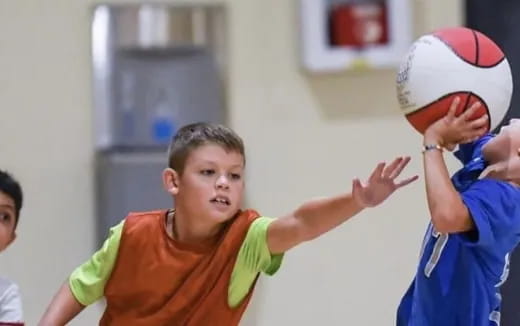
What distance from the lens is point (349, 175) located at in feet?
8.86

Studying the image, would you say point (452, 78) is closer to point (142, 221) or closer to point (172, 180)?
point (172, 180)

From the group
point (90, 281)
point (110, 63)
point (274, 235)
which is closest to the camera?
point (274, 235)

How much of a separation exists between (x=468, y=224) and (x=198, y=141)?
54cm

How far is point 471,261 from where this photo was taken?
1.70 meters

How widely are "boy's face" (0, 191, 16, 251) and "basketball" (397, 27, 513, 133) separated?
2.77 ft

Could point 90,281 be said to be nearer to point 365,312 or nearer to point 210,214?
point 210,214

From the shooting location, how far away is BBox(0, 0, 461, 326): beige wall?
263 cm

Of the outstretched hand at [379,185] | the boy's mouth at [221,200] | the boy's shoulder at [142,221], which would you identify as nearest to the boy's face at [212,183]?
the boy's mouth at [221,200]

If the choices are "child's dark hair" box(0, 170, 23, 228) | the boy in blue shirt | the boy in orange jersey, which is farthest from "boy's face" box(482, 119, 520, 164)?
"child's dark hair" box(0, 170, 23, 228)

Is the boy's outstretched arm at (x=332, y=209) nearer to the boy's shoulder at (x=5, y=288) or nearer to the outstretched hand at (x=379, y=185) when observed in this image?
the outstretched hand at (x=379, y=185)

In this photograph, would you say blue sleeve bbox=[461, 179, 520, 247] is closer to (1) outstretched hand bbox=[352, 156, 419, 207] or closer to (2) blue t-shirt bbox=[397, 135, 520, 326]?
(2) blue t-shirt bbox=[397, 135, 520, 326]

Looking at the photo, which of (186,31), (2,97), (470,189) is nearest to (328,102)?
Result: (186,31)

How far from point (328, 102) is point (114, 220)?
2.07ft

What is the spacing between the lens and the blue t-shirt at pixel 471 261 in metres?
1.65
